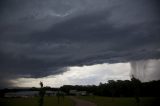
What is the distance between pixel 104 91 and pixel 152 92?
40144mm

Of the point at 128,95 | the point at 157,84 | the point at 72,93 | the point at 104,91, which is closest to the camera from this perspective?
the point at 157,84

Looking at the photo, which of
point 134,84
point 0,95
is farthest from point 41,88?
point 0,95

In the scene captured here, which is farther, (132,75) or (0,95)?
(0,95)

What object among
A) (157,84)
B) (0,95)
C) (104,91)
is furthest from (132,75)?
(0,95)

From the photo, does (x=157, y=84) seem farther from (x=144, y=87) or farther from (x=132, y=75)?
(x=132, y=75)

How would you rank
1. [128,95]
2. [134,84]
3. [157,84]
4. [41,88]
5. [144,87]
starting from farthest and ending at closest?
[128,95], [144,87], [157,84], [134,84], [41,88]

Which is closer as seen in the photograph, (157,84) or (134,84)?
(134,84)

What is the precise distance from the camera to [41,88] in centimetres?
3991

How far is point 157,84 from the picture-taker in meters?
100

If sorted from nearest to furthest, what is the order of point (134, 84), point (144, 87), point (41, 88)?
point (41, 88) < point (134, 84) < point (144, 87)

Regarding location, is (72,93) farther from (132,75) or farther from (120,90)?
Answer: (132,75)

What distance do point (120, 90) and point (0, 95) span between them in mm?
69648

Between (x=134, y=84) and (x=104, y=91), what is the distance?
294 feet

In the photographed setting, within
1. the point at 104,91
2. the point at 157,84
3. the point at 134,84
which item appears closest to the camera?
the point at 134,84
